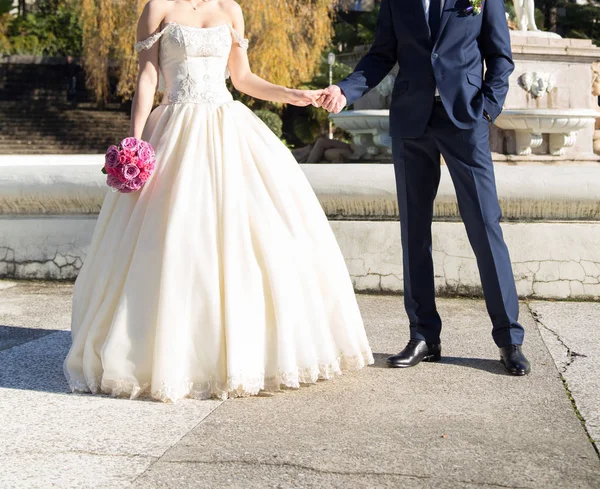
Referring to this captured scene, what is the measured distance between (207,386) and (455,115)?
161 centimetres

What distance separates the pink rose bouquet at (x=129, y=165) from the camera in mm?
3900

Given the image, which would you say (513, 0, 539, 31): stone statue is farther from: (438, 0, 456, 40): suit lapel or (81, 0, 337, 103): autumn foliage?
(81, 0, 337, 103): autumn foliage

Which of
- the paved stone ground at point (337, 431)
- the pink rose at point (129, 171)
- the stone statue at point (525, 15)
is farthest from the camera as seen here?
the stone statue at point (525, 15)

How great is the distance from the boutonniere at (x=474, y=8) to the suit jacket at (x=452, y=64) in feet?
0.07

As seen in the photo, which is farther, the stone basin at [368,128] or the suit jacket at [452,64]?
the stone basin at [368,128]

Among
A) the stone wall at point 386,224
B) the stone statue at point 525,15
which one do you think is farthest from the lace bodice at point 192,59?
the stone statue at point 525,15

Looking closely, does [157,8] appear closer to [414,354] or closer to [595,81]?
[414,354]

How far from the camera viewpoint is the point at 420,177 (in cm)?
434

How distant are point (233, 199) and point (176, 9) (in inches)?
38.3

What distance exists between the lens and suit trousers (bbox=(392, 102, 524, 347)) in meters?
4.16

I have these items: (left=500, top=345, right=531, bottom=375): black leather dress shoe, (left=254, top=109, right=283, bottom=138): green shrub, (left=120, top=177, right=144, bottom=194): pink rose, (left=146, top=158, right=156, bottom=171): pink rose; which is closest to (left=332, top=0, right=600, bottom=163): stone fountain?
(left=500, top=345, right=531, bottom=375): black leather dress shoe

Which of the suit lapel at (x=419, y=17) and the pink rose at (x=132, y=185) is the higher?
the suit lapel at (x=419, y=17)

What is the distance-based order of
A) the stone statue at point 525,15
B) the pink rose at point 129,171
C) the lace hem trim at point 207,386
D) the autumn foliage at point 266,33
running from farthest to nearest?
1. the autumn foliage at point 266,33
2. the stone statue at point 525,15
3. the pink rose at point 129,171
4. the lace hem trim at point 207,386

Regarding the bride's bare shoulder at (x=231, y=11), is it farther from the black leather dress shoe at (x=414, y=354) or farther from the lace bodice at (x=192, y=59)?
the black leather dress shoe at (x=414, y=354)
